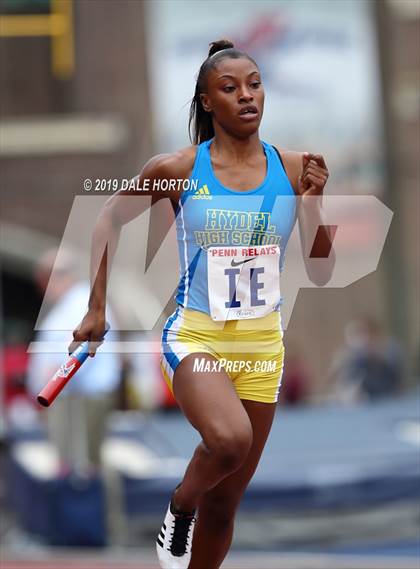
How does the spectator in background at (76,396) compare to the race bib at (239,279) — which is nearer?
the race bib at (239,279)

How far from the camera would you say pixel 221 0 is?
16.8m

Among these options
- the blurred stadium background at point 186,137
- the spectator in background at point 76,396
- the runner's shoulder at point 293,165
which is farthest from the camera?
the blurred stadium background at point 186,137

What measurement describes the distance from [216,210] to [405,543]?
12.5ft

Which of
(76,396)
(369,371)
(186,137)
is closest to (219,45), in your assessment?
(76,396)

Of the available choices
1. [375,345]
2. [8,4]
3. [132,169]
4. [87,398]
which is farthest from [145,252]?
[132,169]

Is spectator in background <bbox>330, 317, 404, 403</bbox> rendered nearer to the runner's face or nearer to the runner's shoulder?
→ the runner's shoulder

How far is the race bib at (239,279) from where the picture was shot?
13.9ft

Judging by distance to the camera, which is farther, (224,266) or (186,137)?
(186,137)

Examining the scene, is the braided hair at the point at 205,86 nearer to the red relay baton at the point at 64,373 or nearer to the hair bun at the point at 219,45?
the hair bun at the point at 219,45

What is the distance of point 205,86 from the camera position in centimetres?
429

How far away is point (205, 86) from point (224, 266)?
2.03 ft

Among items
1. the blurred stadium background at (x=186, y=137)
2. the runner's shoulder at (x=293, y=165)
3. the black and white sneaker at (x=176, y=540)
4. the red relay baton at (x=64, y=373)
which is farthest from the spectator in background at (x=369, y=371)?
the red relay baton at (x=64, y=373)

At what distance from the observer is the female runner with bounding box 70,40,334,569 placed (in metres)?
4.20

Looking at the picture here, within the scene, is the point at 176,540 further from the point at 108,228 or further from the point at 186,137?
the point at 186,137
